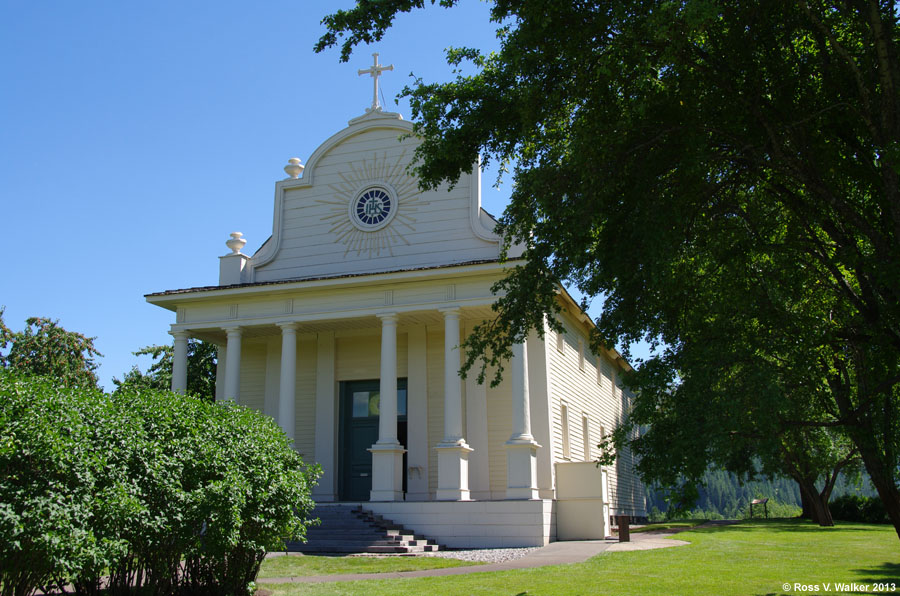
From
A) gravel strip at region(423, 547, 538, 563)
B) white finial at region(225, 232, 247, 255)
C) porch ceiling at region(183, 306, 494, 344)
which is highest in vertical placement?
white finial at region(225, 232, 247, 255)

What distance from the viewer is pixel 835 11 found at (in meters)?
10.5

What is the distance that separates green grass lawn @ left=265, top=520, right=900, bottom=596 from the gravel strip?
6.33 feet

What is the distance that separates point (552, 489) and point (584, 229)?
1188 centimetres

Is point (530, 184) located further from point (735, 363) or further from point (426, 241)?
point (426, 241)

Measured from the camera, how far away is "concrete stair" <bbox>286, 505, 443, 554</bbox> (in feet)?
55.0

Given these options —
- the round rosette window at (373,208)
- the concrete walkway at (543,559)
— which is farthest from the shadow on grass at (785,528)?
the round rosette window at (373,208)

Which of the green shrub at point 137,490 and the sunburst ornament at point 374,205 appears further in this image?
the sunburst ornament at point 374,205

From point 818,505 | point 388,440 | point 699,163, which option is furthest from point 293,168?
point 818,505

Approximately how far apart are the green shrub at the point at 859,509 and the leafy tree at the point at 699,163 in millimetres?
26439

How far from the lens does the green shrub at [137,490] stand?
6.96 meters

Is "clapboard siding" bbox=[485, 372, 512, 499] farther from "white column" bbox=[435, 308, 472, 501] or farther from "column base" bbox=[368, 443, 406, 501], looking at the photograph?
"column base" bbox=[368, 443, 406, 501]

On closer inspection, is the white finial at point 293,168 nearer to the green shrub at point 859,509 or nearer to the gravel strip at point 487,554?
the gravel strip at point 487,554

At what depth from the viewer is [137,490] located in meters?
8.01

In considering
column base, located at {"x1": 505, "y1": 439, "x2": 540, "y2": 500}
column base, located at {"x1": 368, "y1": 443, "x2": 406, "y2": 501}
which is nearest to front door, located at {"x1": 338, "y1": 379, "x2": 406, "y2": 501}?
column base, located at {"x1": 368, "y1": 443, "x2": 406, "y2": 501}
